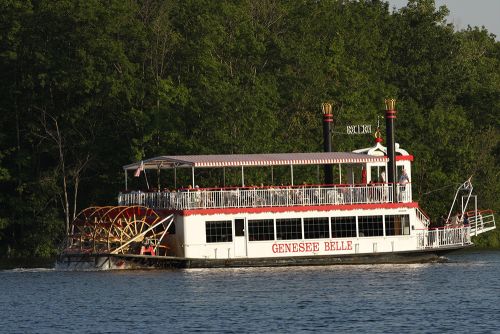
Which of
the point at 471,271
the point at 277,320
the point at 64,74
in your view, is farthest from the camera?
the point at 64,74

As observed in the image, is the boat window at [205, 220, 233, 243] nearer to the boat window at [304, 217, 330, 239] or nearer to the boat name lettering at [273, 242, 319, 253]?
the boat name lettering at [273, 242, 319, 253]

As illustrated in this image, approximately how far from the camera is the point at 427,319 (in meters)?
47.8

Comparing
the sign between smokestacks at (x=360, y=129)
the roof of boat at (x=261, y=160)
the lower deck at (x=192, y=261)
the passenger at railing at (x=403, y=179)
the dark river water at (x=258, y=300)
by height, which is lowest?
the dark river water at (x=258, y=300)

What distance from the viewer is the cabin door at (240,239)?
6228 centimetres

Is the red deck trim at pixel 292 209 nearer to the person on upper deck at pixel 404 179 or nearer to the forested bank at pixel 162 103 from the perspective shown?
the person on upper deck at pixel 404 179

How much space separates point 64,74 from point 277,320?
35909 millimetres

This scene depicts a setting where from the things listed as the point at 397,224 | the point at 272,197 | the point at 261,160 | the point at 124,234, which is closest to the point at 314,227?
the point at 272,197

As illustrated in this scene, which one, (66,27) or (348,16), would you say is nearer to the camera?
(66,27)

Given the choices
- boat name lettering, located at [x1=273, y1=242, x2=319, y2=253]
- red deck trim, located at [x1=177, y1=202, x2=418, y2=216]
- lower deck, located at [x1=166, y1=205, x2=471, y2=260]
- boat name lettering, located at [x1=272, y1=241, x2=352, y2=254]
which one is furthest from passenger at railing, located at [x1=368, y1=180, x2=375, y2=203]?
boat name lettering, located at [x1=273, y1=242, x2=319, y2=253]

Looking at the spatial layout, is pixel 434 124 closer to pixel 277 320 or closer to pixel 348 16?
pixel 348 16

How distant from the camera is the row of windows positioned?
62250mm

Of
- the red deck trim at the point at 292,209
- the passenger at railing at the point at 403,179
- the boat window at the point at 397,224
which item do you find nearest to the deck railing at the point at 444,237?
the boat window at the point at 397,224

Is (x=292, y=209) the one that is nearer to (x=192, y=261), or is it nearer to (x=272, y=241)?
(x=272, y=241)

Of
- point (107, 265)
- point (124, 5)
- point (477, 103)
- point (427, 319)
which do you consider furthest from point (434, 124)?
point (427, 319)
